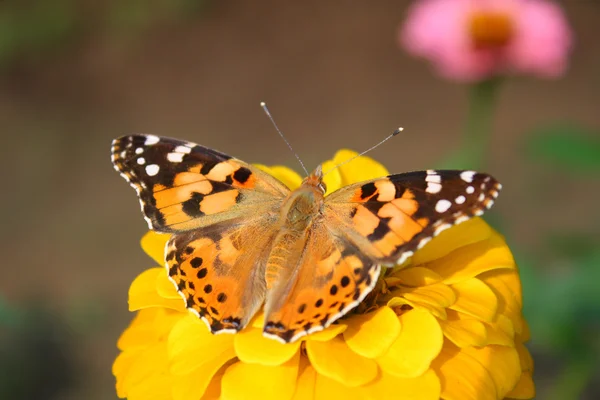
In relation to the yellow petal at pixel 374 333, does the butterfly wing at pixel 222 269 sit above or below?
above

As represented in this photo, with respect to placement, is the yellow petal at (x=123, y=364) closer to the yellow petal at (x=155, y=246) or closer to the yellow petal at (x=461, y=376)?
the yellow petal at (x=155, y=246)

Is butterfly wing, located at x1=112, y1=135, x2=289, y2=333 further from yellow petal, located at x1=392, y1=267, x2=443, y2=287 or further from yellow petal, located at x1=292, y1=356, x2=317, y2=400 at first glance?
yellow petal, located at x1=392, y1=267, x2=443, y2=287

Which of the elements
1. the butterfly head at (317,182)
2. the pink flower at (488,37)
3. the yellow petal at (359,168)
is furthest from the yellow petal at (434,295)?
the pink flower at (488,37)

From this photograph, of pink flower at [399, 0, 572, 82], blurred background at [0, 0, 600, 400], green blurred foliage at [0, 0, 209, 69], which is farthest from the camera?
green blurred foliage at [0, 0, 209, 69]

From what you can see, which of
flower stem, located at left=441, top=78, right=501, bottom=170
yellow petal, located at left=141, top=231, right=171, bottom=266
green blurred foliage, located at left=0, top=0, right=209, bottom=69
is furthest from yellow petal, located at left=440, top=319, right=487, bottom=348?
green blurred foliage, located at left=0, top=0, right=209, bottom=69

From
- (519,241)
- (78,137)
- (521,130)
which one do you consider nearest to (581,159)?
(519,241)

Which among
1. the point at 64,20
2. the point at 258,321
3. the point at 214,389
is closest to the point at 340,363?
the point at 258,321
